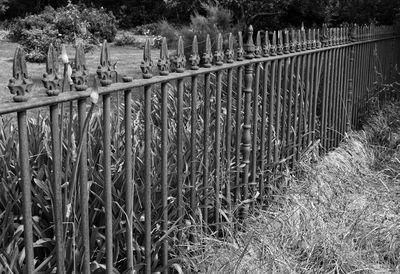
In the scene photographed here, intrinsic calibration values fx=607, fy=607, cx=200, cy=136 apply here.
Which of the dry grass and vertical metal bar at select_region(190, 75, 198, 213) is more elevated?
vertical metal bar at select_region(190, 75, 198, 213)

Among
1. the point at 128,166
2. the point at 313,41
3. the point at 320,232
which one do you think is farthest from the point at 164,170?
the point at 313,41

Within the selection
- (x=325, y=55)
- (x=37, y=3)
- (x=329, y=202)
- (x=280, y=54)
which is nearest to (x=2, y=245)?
(x=329, y=202)

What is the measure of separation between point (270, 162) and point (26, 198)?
100 inches

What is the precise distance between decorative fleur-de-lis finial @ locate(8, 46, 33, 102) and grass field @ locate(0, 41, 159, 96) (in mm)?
9084

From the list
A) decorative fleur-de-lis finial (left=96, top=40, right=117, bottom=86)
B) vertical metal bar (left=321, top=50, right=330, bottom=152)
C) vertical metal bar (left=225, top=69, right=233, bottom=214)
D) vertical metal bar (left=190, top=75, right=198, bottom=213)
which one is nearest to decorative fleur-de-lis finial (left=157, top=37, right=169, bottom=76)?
vertical metal bar (left=190, top=75, right=198, bottom=213)

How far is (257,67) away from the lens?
4.01 metres

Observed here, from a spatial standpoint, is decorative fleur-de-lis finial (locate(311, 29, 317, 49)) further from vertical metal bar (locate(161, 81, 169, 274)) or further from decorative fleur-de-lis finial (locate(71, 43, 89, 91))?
decorative fleur-de-lis finial (locate(71, 43, 89, 91))

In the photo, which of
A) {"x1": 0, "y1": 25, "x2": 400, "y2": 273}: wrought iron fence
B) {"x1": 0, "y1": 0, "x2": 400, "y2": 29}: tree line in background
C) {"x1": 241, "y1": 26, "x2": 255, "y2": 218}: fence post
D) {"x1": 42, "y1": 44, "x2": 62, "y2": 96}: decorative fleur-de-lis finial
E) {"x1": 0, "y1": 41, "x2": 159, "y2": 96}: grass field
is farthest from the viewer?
{"x1": 0, "y1": 41, "x2": 159, "y2": 96}: grass field

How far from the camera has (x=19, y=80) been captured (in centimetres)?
191

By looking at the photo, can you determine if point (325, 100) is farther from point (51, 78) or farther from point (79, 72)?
point (51, 78)

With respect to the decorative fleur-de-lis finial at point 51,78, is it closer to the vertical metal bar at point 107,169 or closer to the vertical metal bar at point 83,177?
the vertical metal bar at point 83,177

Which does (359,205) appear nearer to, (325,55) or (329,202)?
(329,202)

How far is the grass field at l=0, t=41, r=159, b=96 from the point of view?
43.2 ft

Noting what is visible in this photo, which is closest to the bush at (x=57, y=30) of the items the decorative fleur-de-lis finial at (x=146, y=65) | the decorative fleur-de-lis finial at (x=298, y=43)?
the decorative fleur-de-lis finial at (x=298, y=43)
